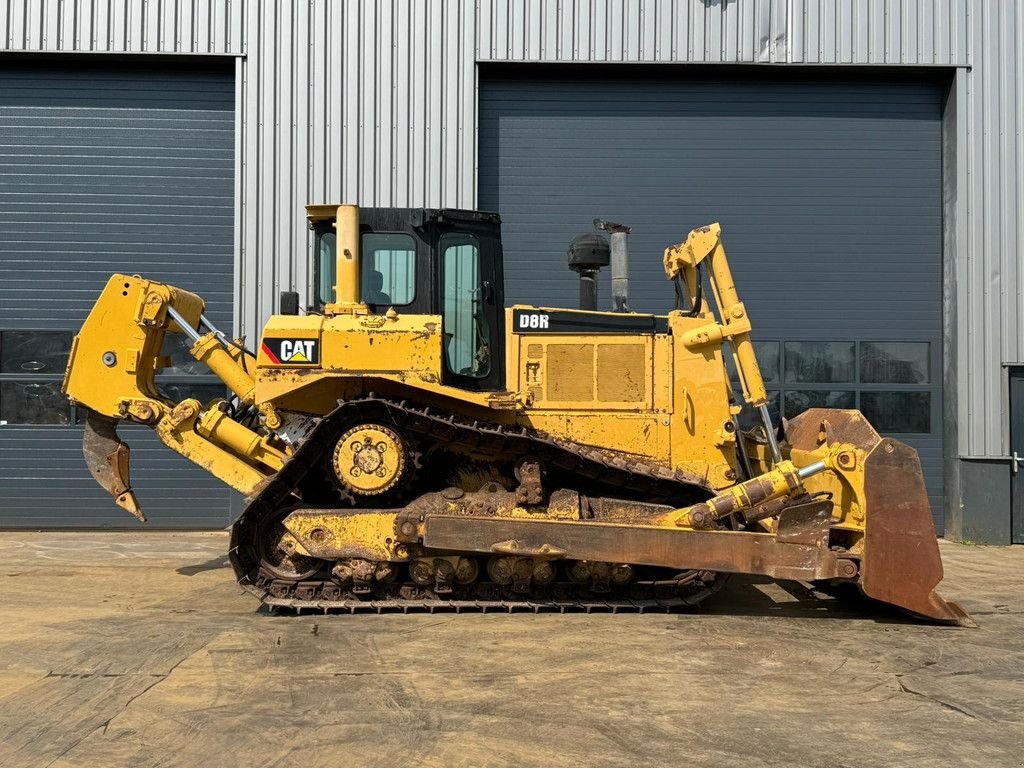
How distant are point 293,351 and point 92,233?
6823 millimetres

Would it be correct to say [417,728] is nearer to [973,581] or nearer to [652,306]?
[973,581]

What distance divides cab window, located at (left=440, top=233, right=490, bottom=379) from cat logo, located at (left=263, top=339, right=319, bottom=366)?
1096 millimetres

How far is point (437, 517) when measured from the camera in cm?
676

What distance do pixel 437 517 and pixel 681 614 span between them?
212cm

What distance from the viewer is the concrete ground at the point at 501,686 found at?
4.29 meters

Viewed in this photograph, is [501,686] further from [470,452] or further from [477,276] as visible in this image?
[477,276]

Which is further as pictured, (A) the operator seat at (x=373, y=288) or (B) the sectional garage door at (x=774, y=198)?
(B) the sectional garage door at (x=774, y=198)

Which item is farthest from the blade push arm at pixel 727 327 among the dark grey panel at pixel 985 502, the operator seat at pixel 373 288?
the dark grey panel at pixel 985 502

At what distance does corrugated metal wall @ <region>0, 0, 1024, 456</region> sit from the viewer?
11.8m

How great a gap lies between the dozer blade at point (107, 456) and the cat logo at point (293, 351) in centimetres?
190

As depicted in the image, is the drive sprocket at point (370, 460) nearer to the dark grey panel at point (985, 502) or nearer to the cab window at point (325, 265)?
the cab window at point (325, 265)

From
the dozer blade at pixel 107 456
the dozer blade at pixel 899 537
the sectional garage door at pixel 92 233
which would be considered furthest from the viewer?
the sectional garage door at pixel 92 233

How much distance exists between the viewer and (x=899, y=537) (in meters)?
6.73

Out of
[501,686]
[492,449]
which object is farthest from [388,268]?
[501,686]
